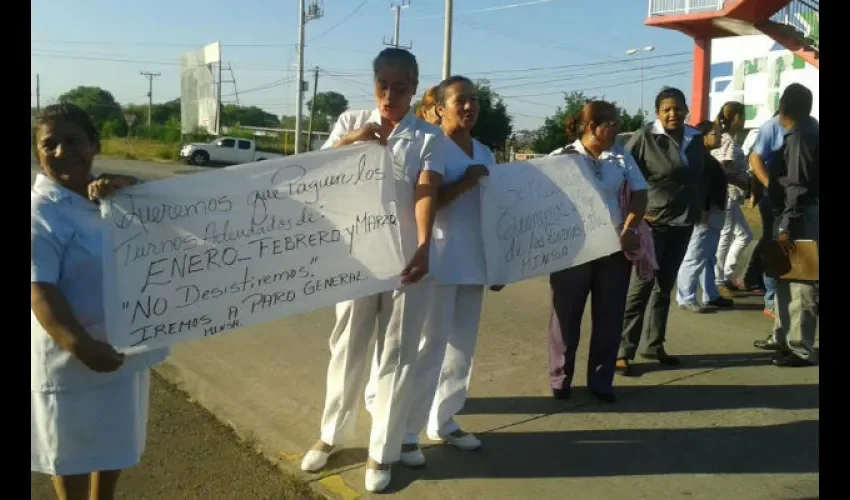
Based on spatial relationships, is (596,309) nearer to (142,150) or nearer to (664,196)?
(664,196)

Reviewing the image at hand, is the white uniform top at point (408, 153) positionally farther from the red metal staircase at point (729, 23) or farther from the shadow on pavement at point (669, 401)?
the red metal staircase at point (729, 23)

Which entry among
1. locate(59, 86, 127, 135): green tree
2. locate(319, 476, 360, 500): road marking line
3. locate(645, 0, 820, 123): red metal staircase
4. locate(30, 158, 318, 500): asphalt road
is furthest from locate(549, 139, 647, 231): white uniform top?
locate(59, 86, 127, 135): green tree

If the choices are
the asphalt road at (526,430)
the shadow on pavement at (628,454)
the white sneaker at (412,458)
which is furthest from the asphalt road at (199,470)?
the shadow on pavement at (628,454)

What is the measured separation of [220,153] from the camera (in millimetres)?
44875

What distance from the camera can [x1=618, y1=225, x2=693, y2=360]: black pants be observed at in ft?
17.7

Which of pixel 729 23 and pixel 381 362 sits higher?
pixel 729 23

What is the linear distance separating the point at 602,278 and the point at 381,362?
1726mm

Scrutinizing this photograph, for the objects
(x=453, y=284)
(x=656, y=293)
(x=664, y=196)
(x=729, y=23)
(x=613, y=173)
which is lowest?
(x=656, y=293)

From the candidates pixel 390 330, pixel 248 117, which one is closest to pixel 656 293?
pixel 390 330

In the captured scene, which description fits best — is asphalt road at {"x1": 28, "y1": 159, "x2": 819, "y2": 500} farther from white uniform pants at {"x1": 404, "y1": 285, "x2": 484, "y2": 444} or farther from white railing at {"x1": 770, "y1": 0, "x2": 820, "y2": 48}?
white railing at {"x1": 770, "y1": 0, "x2": 820, "y2": 48}

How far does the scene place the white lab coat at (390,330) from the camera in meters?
3.46

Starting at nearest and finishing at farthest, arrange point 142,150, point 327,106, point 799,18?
point 799,18 < point 142,150 < point 327,106
